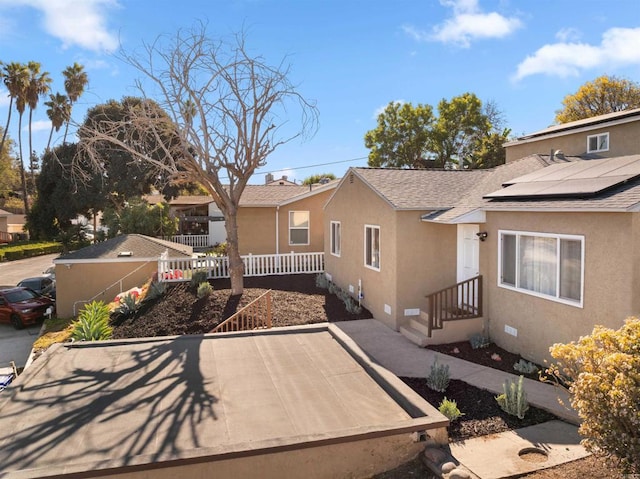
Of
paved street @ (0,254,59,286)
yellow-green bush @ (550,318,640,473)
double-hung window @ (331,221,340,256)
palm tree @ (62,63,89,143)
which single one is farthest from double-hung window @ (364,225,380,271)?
palm tree @ (62,63,89,143)

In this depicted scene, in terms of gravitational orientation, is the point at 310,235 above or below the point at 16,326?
above

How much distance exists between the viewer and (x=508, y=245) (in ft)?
31.8

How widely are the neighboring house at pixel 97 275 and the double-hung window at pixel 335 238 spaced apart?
6.94 m

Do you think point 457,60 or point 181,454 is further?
point 457,60

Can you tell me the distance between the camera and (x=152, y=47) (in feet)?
44.1

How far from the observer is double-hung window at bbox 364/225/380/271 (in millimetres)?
12609

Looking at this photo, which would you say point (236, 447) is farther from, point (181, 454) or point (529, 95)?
point (529, 95)

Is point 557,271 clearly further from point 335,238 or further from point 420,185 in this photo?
point 335,238

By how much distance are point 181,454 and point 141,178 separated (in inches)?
1491

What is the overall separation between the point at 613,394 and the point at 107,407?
554 cm

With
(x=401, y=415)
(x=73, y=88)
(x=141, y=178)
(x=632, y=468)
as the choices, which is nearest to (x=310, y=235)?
(x=401, y=415)

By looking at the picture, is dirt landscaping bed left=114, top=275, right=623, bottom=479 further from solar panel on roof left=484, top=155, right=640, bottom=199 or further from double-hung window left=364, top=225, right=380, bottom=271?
solar panel on roof left=484, top=155, right=640, bottom=199

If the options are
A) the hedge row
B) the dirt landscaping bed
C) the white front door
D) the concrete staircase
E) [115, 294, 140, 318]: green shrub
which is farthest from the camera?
the hedge row

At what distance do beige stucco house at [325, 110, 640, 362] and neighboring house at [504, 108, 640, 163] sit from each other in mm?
96
